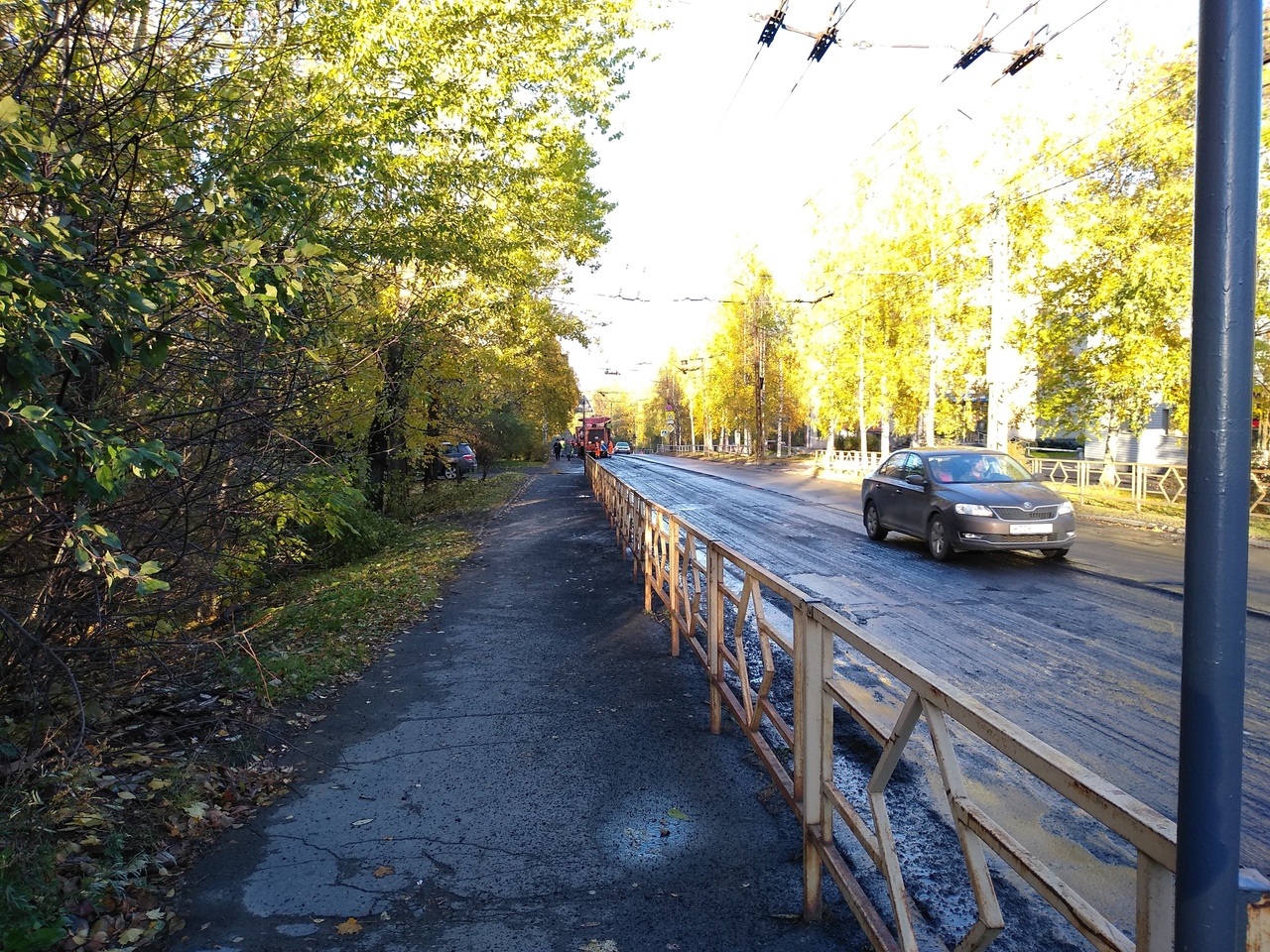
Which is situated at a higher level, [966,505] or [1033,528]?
[966,505]

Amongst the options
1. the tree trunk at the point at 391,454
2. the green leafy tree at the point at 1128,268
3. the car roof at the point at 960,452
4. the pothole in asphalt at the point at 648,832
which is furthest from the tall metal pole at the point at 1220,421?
the green leafy tree at the point at 1128,268

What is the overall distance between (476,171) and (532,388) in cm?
2339

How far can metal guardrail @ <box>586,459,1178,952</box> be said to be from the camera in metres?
1.64

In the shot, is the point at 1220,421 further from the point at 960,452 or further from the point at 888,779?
the point at 960,452

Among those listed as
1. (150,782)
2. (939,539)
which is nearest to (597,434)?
(939,539)

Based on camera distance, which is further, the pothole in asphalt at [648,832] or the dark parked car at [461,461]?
the dark parked car at [461,461]

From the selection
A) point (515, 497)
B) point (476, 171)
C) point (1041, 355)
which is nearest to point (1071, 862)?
point (476, 171)

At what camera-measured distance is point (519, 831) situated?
3971 millimetres

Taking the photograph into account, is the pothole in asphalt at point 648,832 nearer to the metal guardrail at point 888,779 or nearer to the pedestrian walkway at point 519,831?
the pedestrian walkway at point 519,831

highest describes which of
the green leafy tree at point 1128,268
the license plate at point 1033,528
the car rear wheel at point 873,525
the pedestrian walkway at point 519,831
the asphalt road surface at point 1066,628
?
the green leafy tree at point 1128,268

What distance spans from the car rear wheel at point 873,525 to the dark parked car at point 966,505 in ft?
0.06

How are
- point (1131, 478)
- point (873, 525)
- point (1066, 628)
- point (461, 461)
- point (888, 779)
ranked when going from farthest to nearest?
point (461, 461)
point (1131, 478)
point (873, 525)
point (1066, 628)
point (888, 779)

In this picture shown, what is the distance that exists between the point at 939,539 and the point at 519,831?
9230 millimetres

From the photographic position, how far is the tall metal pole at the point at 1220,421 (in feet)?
5.41
